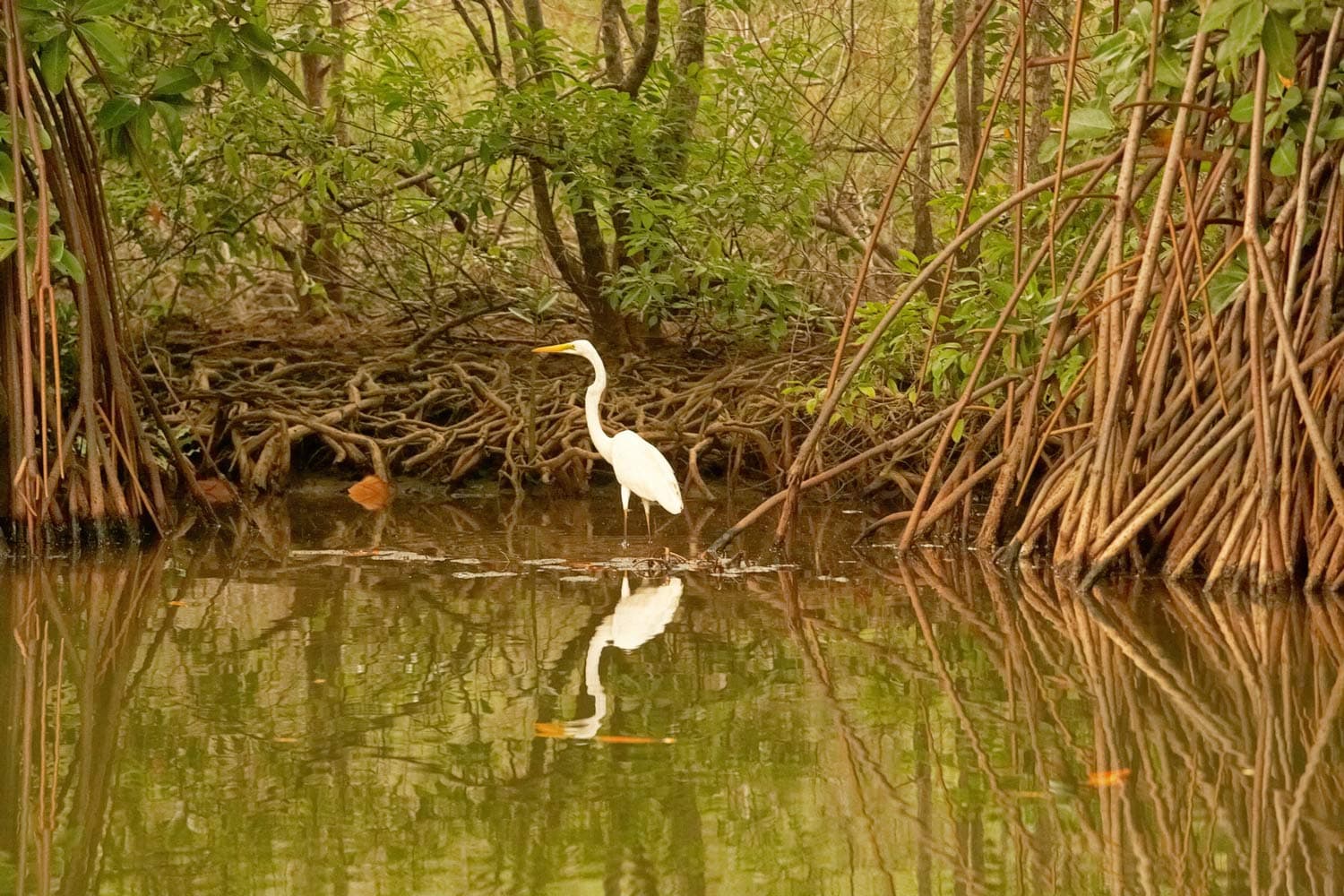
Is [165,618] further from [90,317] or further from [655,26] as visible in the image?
[655,26]

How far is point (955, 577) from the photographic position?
5.42 meters

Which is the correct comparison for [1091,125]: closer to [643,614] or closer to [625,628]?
[643,614]

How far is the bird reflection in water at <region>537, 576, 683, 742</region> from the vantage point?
3343 mm

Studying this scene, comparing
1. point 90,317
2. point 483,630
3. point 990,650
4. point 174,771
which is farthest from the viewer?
point 90,317

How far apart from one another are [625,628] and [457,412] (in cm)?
469

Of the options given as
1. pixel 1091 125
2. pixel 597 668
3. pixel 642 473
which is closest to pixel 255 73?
pixel 642 473

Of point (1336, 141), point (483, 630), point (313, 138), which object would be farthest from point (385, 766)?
point (313, 138)

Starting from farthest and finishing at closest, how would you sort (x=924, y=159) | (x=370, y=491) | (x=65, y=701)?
1. (x=924, y=159)
2. (x=370, y=491)
3. (x=65, y=701)

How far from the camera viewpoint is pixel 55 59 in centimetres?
543

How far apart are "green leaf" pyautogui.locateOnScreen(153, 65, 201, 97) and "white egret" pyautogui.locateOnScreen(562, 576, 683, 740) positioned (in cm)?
238

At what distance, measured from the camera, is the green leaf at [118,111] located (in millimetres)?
5770

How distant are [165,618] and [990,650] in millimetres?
2337

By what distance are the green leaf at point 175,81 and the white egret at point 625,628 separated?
7.82ft

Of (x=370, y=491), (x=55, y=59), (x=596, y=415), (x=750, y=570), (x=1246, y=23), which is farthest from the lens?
(x=370, y=491)
